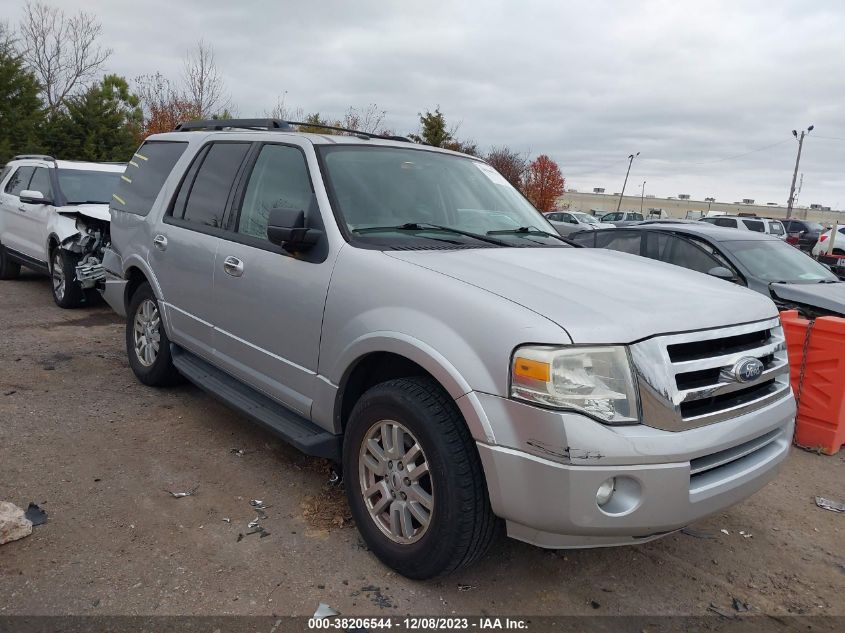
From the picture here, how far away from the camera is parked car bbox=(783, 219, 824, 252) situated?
2629 centimetres

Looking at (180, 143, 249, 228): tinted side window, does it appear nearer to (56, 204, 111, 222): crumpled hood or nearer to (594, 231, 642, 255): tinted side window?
(56, 204, 111, 222): crumpled hood

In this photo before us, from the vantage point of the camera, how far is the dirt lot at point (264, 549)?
277 centimetres

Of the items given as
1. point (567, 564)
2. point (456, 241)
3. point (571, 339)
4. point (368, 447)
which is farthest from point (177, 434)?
point (571, 339)

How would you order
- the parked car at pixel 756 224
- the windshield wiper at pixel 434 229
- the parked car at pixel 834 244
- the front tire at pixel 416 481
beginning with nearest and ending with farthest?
1. the front tire at pixel 416 481
2. the windshield wiper at pixel 434 229
3. the parked car at pixel 834 244
4. the parked car at pixel 756 224

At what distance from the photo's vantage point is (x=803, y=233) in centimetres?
2859

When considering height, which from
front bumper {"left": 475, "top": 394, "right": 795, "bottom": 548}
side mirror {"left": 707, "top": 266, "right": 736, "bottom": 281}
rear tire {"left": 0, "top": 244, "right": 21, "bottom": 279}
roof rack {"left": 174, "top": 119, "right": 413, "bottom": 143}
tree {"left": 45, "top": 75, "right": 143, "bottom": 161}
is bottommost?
rear tire {"left": 0, "top": 244, "right": 21, "bottom": 279}

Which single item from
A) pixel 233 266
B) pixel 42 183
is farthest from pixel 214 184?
pixel 42 183

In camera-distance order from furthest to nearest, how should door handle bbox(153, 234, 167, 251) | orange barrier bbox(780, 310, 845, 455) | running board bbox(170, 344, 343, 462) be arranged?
orange barrier bbox(780, 310, 845, 455) → door handle bbox(153, 234, 167, 251) → running board bbox(170, 344, 343, 462)

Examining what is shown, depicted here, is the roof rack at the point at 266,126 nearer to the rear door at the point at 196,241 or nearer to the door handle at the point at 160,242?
the rear door at the point at 196,241

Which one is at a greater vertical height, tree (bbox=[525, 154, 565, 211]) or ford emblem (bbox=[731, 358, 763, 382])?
tree (bbox=[525, 154, 565, 211])

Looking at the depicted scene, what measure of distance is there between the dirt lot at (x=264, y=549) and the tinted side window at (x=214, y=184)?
4.87 feet

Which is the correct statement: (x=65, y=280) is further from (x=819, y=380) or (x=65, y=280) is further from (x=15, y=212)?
(x=819, y=380)

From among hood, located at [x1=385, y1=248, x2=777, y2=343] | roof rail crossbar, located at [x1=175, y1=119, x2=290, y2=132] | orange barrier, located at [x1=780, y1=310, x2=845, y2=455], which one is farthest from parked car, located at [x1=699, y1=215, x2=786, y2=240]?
hood, located at [x1=385, y1=248, x2=777, y2=343]

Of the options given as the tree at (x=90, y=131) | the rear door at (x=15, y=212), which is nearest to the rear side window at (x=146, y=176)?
the rear door at (x=15, y=212)
